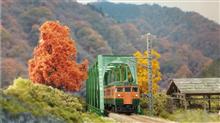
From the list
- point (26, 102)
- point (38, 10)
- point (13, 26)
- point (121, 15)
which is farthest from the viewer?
point (121, 15)

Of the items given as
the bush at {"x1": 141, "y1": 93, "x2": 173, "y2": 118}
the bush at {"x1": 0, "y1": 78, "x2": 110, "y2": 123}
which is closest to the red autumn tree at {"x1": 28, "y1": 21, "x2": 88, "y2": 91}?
the bush at {"x1": 141, "y1": 93, "x2": 173, "y2": 118}

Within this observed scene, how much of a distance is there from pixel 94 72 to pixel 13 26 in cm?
8499

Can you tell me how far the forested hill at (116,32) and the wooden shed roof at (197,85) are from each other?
51946 mm

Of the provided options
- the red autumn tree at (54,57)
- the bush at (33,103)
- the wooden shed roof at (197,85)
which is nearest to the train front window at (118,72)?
the red autumn tree at (54,57)

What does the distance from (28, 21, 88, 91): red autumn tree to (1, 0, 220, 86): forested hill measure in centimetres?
4597

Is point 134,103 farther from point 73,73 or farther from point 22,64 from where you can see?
point 22,64

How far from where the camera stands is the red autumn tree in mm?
43469

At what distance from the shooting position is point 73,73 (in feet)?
150

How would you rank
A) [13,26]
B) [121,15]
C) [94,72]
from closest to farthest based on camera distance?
[94,72]
[13,26]
[121,15]

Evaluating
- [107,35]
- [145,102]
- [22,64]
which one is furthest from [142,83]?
[107,35]

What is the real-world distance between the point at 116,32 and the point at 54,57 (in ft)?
323

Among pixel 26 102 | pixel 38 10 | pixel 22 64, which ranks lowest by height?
pixel 26 102

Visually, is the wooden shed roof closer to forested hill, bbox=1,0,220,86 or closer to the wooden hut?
the wooden hut

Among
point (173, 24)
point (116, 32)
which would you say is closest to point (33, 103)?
point (116, 32)
